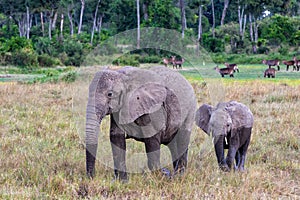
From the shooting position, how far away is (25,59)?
94.5 ft

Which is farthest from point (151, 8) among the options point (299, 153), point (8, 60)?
point (299, 153)

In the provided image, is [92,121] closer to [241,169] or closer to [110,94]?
[110,94]

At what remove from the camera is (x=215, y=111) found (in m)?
6.25

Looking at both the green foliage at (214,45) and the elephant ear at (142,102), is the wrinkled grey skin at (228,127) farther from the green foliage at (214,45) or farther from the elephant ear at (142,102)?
the green foliage at (214,45)

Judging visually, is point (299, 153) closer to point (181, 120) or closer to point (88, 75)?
point (181, 120)

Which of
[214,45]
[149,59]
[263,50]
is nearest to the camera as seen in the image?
[149,59]

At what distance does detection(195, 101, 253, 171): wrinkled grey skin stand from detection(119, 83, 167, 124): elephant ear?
1.02 meters

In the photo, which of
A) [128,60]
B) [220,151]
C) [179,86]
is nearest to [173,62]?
[128,60]

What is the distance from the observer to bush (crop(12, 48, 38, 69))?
28.8m

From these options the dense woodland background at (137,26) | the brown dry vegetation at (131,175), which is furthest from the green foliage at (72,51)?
the brown dry vegetation at (131,175)

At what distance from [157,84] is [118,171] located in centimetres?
110

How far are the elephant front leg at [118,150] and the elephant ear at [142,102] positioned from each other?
0.67 ft

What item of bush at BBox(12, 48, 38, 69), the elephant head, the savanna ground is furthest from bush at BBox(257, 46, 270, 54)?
the elephant head

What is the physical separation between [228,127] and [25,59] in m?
24.3
